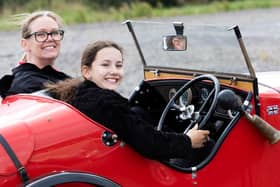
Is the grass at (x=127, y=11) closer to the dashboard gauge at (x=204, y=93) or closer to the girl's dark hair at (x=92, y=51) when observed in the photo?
the dashboard gauge at (x=204, y=93)

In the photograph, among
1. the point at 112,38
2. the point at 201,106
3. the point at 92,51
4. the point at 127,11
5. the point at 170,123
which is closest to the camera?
the point at 92,51

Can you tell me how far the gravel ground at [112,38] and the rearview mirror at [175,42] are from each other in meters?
3.01

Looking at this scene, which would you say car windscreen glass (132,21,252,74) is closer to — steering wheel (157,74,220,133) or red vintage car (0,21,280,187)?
red vintage car (0,21,280,187)

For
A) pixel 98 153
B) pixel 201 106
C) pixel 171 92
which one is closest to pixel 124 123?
pixel 98 153

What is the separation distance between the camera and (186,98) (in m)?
4.01

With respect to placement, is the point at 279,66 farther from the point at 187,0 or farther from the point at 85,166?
the point at 187,0

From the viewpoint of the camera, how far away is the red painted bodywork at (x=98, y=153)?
310cm

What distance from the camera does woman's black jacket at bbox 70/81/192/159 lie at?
328 cm

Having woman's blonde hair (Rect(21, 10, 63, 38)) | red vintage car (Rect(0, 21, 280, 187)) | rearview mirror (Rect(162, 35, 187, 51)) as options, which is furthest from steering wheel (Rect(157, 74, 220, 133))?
woman's blonde hair (Rect(21, 10, 63, 38))

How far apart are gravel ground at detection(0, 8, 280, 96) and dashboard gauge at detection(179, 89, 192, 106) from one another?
129 inches

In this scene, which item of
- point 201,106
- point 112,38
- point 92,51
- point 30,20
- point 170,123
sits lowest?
point 112,38

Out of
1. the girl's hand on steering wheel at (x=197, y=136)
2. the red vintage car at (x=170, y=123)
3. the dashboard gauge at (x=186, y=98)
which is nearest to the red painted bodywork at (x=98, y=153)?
the red vintage car at (x=170, y=123)

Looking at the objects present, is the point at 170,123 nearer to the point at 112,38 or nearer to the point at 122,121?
the point at 122,121

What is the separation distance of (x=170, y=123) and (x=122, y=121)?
3.08 ft
